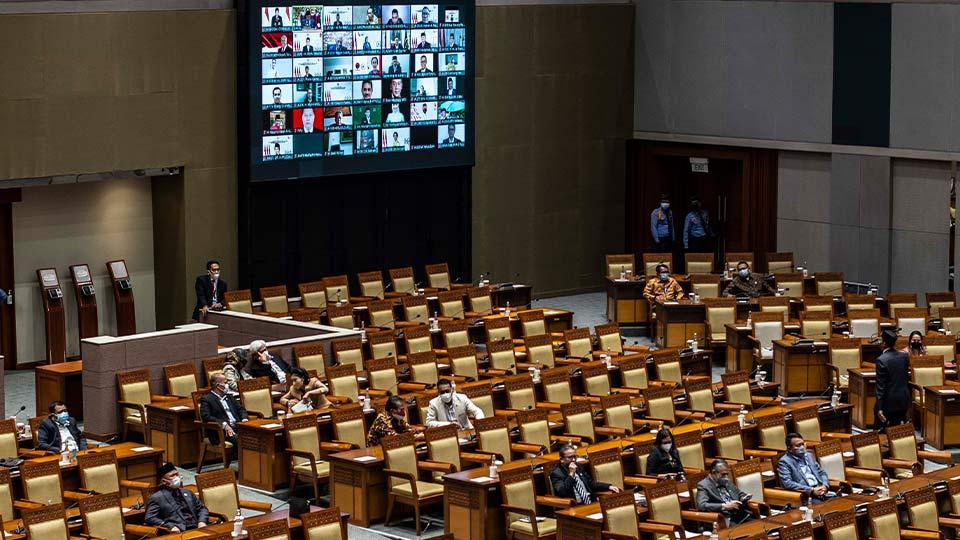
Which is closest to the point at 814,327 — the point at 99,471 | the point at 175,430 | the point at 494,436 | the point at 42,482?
the point at 494,436

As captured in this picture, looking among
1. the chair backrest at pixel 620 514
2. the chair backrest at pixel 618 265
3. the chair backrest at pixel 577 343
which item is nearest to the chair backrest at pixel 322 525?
the chair backrest at pixel 620 514

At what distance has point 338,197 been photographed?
24766 millimetres

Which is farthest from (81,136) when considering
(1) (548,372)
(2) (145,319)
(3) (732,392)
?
(3) (732,392)

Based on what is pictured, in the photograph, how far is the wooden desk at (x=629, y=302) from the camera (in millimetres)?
24375

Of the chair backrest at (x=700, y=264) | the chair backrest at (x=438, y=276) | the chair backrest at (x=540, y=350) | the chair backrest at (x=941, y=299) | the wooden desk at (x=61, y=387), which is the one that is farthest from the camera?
the chair backrest at (x=700, y=264)

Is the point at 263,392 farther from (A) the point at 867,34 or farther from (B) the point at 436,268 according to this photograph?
(A) the point at 867,34

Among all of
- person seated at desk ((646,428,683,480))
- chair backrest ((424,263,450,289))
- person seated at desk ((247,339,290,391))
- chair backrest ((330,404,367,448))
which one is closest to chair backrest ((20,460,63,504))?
chair backrest ((330,404,367,448))

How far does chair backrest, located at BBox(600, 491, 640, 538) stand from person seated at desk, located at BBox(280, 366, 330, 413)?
4559 mm

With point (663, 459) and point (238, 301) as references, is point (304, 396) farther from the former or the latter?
point (238, 301)

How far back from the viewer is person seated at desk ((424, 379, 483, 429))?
53.9 feet

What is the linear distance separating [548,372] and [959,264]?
911cm

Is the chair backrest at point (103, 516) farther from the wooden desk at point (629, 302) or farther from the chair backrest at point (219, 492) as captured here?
the wooden desk at point (629, 302)

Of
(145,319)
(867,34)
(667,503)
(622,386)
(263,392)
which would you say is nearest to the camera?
(667,503)

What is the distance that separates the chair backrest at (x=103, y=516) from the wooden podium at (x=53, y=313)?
933 cm
